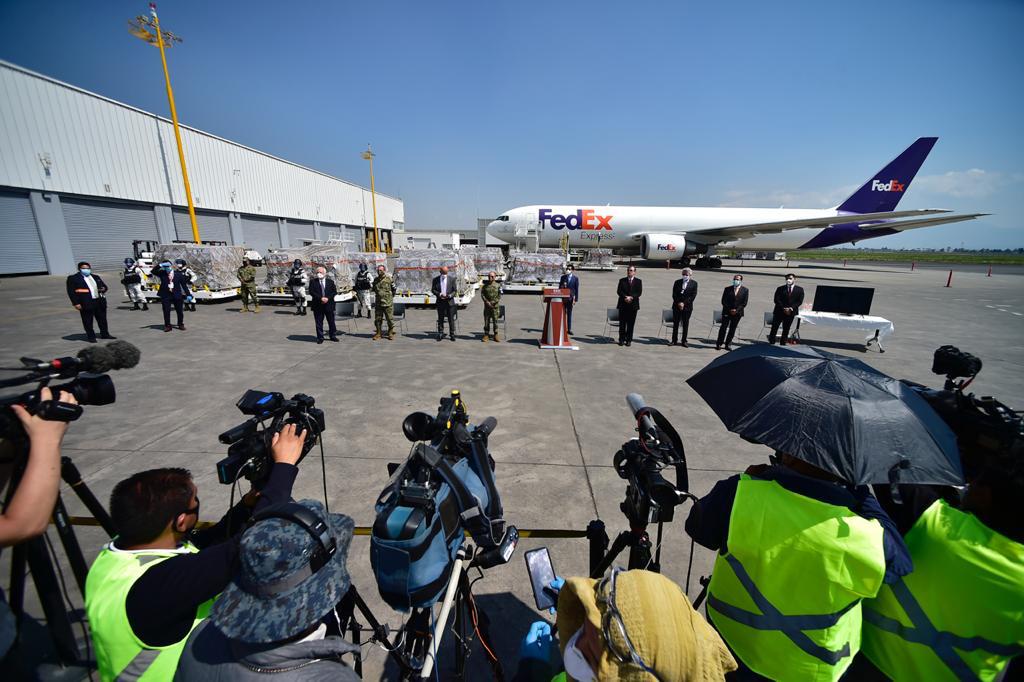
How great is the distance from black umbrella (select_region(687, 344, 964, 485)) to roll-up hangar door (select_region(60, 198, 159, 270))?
34756 millimetres

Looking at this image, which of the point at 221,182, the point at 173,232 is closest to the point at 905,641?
the point at 173,232

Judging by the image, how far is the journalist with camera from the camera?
1.36m

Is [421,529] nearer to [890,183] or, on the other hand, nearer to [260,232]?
[890,183]

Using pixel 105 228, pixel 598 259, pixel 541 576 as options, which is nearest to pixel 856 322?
pixel 541 576

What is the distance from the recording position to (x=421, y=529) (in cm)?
137

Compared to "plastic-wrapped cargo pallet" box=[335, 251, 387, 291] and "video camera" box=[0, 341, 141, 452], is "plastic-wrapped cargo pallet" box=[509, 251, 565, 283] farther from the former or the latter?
"video camera" box=[0, 341, 141, 452]

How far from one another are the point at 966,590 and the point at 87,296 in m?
13.4

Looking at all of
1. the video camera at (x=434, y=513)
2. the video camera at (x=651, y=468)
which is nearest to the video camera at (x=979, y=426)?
the video camera at (x=651, y=468)

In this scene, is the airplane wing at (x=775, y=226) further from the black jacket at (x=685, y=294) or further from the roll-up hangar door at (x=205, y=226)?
the roll-up hangar door at (x=205, y=226)

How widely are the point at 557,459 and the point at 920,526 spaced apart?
3.33 m

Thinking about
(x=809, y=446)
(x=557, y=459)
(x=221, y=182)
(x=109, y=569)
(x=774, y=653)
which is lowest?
(x=557, y=459)

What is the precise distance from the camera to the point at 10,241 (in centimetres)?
2038

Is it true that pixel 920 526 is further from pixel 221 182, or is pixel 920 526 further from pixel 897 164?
pixel 221 182

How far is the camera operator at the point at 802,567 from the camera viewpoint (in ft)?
4.55
